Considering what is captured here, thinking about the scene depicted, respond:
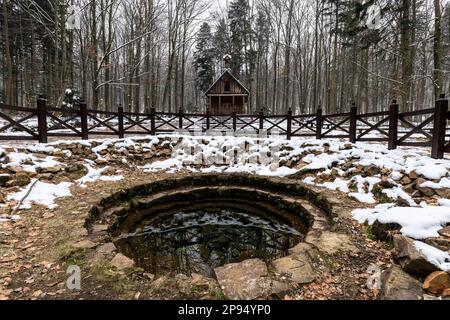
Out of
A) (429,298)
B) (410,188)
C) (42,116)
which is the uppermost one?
(42,116)

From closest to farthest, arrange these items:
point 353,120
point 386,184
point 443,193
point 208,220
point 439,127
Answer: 1. point 443,193
2. point 386,184
3. point 439,127
4. point 208,220
5. point 353,120

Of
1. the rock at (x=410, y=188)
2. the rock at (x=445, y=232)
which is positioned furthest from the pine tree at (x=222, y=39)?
the rock at (x=445, y=232)

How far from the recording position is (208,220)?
20.2ft

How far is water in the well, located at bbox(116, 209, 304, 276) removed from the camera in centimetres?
431

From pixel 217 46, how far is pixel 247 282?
36.3m

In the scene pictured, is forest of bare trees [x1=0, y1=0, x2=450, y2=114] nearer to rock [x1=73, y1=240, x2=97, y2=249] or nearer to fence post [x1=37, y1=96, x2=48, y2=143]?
fence post [x1=37, y1=96, x2=48, y2=143]

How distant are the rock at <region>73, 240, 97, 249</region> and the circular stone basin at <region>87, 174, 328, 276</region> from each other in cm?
58

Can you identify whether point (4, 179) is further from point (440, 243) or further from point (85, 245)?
point (440, 243)

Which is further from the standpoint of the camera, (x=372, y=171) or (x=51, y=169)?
(x=51, y=169)

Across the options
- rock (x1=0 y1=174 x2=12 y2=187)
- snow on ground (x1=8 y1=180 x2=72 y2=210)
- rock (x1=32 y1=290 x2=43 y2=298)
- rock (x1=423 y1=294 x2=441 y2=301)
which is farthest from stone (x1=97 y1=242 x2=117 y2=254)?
rock (x1=423 y1=294 x2=441 y2=301)

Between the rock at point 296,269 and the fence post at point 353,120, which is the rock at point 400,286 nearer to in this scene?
the rock at point 296,269

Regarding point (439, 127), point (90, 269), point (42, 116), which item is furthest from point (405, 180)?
point (42, 116)

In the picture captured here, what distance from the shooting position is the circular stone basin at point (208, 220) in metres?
4.52
